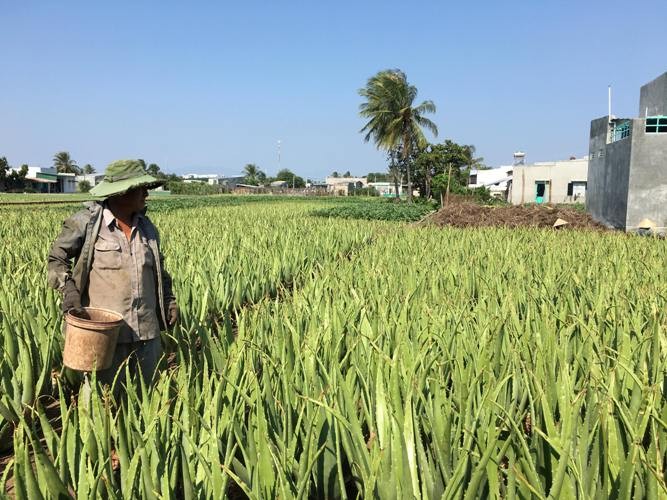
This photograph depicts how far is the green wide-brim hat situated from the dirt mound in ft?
29.4

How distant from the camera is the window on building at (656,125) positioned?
8768mm

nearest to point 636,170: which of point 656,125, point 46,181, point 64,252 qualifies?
point 656,125

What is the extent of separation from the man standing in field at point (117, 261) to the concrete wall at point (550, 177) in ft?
107

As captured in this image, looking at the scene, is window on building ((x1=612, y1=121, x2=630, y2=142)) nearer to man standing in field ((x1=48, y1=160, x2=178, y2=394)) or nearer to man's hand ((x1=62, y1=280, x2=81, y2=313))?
man standing in field ((x1=48, y1=160, x2=178, y2=394))

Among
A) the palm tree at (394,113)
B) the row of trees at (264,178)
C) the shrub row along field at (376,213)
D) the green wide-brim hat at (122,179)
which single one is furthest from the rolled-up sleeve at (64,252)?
the row of trees at (264,178)

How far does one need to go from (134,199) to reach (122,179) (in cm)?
10

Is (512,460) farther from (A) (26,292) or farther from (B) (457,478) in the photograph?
(A) (26,292)

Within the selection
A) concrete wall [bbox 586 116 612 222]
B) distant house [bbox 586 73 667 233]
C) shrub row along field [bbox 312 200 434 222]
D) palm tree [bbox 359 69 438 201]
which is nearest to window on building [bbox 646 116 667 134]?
distant house [bbox 586 73 667 233]

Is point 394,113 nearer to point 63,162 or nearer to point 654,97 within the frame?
point 654,97

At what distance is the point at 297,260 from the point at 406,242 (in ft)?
6.13

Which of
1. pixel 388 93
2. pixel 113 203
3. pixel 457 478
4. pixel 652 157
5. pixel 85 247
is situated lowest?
pixel 457 478

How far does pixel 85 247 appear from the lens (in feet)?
7.43

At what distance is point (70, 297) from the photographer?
220 centimetres

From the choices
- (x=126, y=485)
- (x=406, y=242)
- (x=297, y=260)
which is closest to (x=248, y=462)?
(x=126, y=485)
